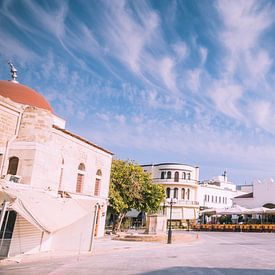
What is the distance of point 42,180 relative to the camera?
18562 millimetres

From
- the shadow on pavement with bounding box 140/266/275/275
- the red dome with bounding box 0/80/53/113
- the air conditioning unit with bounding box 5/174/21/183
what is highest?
the red dome with bounding box 0/80/53/113

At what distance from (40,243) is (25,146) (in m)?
5.74

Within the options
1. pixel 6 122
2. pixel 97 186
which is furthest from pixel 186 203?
pixel 6 122

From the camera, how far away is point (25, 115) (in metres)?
20.1

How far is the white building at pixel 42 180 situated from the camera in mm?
13609

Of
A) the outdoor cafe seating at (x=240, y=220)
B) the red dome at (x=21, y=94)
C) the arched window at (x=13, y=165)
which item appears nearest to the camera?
the arched window at (x=13, y=165)

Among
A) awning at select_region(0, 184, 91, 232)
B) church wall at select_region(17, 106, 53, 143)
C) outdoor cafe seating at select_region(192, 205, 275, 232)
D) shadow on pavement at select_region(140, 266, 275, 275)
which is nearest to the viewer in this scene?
shadow on pavement at select_region(140, 266, 275, 275)

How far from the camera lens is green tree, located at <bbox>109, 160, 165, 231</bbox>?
110ft

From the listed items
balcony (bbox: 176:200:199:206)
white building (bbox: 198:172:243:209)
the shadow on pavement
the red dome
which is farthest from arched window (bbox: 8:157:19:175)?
white building (bbox: 198:172:243:209)

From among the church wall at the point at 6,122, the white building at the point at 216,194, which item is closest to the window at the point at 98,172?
the church wall at the point at 6,122

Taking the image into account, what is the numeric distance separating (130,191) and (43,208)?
21.6 m

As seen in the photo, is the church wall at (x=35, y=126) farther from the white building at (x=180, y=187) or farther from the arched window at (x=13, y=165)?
the white building at (x=180, y=187)

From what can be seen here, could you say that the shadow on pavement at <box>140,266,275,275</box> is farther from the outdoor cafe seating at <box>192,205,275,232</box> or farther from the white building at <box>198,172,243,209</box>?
the white building at <box>198,172,243,209</box>

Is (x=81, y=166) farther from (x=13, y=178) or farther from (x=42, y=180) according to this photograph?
(x=13, y=178)
